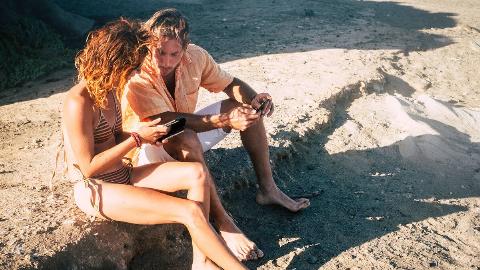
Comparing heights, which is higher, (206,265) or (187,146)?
(187,146)

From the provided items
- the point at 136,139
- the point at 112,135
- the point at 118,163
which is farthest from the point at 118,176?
the point at 136,139

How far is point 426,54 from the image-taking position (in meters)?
7.40

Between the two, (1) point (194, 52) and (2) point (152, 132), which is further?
(1) point (194, 52)

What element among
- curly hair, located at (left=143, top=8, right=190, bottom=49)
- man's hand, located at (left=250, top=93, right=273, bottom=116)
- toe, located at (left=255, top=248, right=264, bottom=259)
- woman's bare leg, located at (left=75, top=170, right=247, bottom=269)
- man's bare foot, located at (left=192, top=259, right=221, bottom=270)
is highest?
curly hair, located at (left=143, top=8, right=190, bottom=49)

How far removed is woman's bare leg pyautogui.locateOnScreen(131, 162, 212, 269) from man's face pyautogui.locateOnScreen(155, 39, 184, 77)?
0.69 m

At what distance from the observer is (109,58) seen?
2381 mm

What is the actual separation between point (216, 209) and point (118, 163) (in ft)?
2.31

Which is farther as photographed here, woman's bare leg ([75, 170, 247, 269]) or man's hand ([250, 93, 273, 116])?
man's hand ([250, 93, 273, 116])

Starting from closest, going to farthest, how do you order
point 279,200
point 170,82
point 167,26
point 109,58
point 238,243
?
point 109,58 → point 167,26 → point 238,243 → point 170,82 → point 279,200

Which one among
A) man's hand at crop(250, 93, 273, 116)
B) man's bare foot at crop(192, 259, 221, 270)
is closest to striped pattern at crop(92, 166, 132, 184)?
man's bare foot at crop(192, 259, 221, 270)

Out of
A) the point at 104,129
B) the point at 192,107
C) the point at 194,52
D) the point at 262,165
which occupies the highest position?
the point at 194,52

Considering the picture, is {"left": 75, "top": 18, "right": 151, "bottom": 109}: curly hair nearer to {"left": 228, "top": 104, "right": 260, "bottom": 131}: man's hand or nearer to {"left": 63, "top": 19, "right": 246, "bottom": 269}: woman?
{"left": 63, "top": 19, "right": 246, "bottom": 269}: woman

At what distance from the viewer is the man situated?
2.93 meters

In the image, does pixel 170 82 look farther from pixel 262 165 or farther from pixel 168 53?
pixel 262 165
